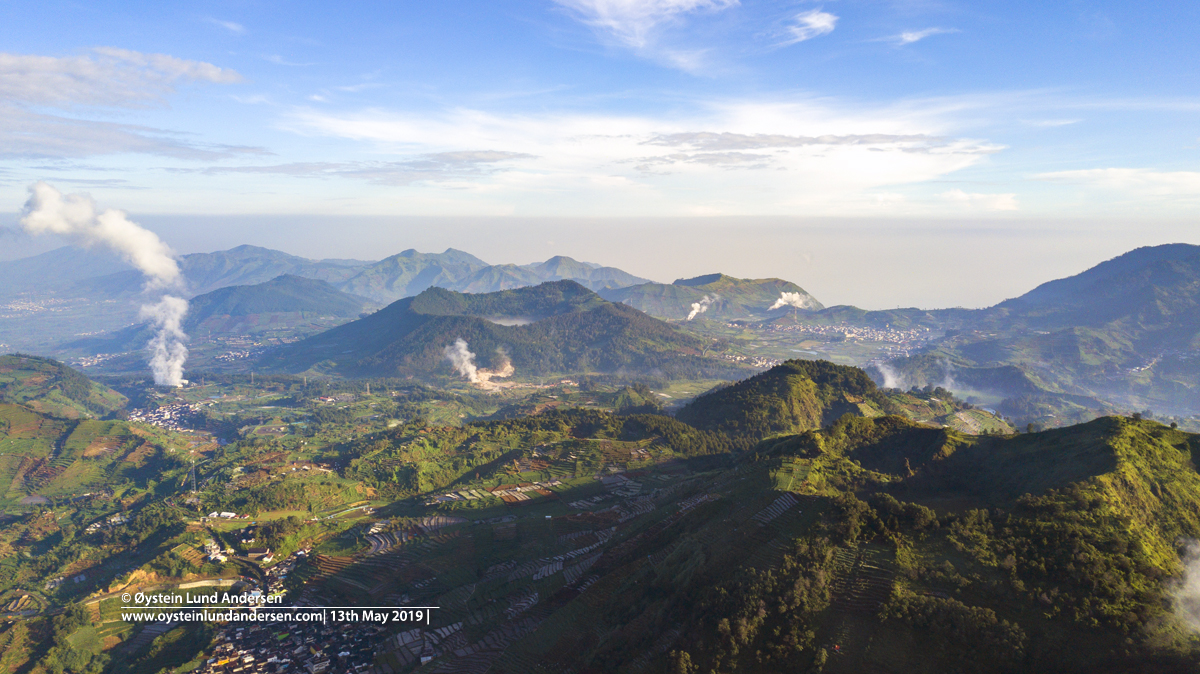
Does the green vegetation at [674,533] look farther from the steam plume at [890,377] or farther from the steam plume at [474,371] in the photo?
the steam plume at [474,371]

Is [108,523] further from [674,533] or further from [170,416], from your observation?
[674,533]

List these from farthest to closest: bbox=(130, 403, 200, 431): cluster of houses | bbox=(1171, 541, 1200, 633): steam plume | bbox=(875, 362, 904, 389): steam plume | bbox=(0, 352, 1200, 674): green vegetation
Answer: bbox=(875, 362, 904, 389): steam plume, bbox=(130, 403, 200, 431): cluster of houses, bbox=(0, 352, 1200, 674): green vegetation, bbox=(1171, 541, 1200, 633): steam plume

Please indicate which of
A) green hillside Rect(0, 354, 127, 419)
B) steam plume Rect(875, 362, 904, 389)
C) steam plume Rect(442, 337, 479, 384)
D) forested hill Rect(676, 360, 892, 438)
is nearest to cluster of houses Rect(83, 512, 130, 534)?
green hillside Rect(0, 354, 127, 419)

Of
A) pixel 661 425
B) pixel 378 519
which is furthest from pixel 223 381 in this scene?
pixel 661 425

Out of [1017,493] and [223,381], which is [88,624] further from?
[223,381]

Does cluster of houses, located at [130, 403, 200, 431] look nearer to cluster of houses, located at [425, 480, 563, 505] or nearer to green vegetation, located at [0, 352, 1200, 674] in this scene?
green vegetation, located at [0, 352, 1200, 674]

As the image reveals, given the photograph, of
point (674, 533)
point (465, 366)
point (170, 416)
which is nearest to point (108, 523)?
point (170, 416)
